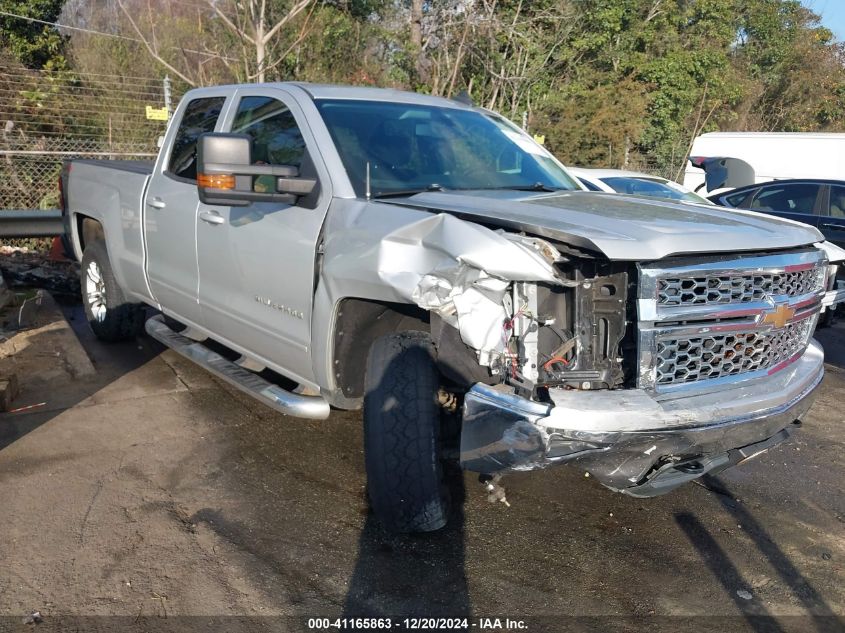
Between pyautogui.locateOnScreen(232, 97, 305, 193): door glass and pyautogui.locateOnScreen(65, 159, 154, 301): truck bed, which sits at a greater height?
pyautogui.locateOnScreen(232, 97, 305, 193): door glass

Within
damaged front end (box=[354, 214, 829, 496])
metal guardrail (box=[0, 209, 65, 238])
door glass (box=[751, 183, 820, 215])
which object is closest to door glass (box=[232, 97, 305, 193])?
damaged front end (box=[354, 214, 829, 496])

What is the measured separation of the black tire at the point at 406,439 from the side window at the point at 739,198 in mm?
8604

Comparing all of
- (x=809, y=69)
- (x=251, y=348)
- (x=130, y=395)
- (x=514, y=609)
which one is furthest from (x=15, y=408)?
(x=809, y=69)

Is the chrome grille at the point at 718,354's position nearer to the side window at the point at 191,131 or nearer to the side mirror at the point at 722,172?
the side window at the point at 191,131

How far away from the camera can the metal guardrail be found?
795cm

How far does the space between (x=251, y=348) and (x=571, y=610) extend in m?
2.29

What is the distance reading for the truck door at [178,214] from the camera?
4816mm

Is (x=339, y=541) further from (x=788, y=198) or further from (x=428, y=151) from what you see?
(x=788, y=198)

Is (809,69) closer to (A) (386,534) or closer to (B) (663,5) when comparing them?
(B) (663,5)

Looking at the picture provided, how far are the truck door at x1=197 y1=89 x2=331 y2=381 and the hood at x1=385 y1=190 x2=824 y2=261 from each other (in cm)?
54

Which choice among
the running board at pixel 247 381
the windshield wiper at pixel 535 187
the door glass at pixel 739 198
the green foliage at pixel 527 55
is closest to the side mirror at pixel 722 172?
the door glass at pixel 739 198

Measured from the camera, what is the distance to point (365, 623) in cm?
291

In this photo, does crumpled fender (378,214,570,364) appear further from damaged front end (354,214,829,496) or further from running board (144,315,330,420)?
running board (144,315,330,420)

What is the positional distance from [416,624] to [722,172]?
9.95 metres
